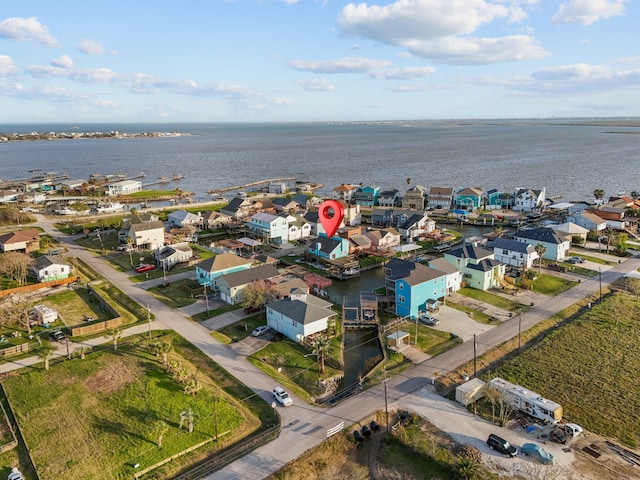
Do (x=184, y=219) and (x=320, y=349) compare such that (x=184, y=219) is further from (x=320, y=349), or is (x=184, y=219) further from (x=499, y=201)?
(x=499, y=201)

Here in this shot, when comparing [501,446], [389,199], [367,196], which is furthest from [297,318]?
[367,196]

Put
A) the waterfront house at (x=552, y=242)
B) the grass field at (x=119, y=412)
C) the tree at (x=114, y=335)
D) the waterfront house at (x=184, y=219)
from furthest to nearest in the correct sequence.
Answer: the waterfront house at (x=184, y=219) < the waterfront house at (x=552, y=242) < the tree at (x=114, y=335) < the grass field at (x=119, y=412)

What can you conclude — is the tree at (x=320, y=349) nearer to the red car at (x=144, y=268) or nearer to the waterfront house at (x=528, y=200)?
the red car at (x=144, y=268)

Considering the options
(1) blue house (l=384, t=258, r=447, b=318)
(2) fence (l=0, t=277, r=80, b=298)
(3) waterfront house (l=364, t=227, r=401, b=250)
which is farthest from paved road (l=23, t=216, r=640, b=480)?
(3) waterfront house (l=364, t=227, r=401, b=250)

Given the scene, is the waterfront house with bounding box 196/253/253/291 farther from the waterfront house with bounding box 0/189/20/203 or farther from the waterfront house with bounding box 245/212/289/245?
the waterfront house with bounding box 0/189/20/203

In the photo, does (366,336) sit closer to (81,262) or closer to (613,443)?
(613,443)

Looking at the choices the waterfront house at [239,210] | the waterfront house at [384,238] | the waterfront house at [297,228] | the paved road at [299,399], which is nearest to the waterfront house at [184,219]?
the waterfront house at [239,210]

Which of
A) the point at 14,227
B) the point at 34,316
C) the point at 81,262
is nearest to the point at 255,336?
the point at 34,316
